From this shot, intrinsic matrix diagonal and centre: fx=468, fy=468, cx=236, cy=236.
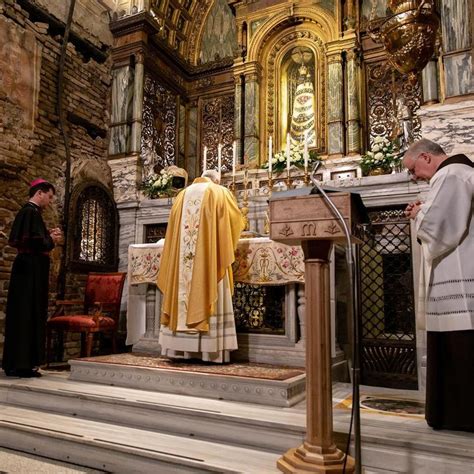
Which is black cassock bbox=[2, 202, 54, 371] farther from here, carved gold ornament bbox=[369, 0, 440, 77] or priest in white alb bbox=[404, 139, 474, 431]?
carved gold ornament bbox=[369, 0, 440, 77]

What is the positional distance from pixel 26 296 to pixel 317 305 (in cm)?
324

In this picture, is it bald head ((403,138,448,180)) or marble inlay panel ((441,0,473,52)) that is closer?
bald head ((403,138,448,180))

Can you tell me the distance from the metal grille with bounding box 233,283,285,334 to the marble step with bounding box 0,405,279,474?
200 cm

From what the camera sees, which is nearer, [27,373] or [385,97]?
[27,373]

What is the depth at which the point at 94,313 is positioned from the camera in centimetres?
581

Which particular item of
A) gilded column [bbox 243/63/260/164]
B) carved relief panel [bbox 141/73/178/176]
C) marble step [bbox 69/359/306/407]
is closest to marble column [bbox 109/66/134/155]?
carved relief panel [bbox 141/73/178/176]

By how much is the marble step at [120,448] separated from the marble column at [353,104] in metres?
5.82

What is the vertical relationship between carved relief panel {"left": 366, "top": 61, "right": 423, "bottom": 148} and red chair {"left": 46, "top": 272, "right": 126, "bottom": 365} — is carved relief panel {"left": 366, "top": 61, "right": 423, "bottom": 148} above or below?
above

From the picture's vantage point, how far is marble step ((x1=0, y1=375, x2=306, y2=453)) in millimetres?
2803

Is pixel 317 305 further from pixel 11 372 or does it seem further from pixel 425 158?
pixel 11 372

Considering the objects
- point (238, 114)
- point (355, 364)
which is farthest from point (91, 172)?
point (355, 364)

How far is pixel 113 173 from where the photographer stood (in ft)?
25.4

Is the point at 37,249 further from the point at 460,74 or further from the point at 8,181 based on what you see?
the point at 460,74

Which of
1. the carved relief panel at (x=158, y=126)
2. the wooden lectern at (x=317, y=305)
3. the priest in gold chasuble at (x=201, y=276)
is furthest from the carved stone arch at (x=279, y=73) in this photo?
the wooden lectern at (x=317, y=305)
